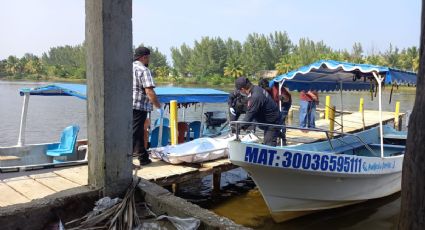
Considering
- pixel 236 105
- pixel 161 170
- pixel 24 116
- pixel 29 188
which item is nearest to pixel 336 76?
pixel 236 105

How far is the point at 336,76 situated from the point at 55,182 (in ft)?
25.0

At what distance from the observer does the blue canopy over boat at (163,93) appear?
7.91 m

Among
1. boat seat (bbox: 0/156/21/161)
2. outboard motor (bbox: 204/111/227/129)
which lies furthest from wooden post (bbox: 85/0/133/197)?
outboard motor (bbox: 204/111/227/129)

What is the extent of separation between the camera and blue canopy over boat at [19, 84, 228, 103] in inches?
311

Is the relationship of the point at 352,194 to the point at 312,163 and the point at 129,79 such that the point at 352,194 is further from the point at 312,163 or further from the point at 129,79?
the point at 129,79

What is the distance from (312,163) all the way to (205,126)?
4775mm

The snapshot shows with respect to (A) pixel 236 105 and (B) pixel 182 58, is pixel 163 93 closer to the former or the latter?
(A) pixel 236 105

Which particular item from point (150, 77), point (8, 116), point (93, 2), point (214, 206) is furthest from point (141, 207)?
point (8, 116)

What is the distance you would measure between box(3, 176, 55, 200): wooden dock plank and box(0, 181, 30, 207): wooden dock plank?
6 centimetres

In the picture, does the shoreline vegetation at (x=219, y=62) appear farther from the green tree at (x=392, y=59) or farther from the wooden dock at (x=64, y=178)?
the wooden dock at (x=64, y=178)

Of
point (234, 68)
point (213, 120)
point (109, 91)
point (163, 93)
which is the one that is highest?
point (234, 68)

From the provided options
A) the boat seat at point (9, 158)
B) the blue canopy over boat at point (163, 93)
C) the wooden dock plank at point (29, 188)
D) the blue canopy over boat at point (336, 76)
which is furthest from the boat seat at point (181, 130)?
the wooden dock plank at point (29, 188)

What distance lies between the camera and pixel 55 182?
17.9 ft

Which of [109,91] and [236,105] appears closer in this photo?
[109,91]
